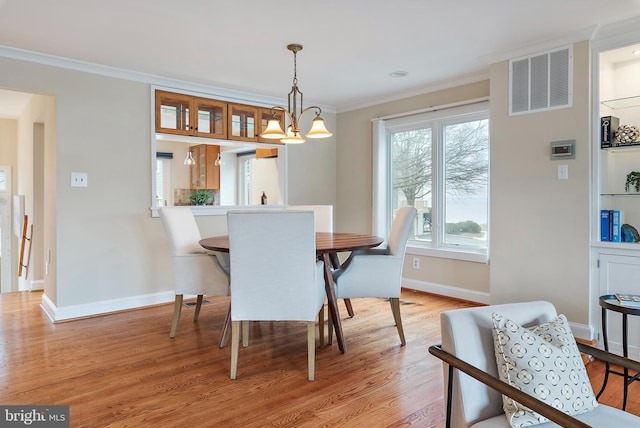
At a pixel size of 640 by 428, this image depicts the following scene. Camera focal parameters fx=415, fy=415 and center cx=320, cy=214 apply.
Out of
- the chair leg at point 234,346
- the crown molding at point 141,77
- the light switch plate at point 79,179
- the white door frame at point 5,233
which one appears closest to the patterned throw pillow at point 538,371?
the chair leg at point 234,346

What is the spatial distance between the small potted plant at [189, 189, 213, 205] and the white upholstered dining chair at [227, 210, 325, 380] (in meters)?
3.66

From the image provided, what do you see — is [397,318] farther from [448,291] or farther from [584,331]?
[448,291]

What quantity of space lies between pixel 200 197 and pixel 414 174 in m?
3.06

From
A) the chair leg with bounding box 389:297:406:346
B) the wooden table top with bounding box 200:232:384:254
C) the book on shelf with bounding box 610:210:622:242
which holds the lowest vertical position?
the chair leg with bounding box 389:297:406:346

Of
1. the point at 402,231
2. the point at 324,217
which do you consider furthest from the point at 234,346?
the point at 324,217

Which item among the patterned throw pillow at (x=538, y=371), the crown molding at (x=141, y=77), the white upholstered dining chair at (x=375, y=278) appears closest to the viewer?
the patterned throw pillow at (x=538, y=371)

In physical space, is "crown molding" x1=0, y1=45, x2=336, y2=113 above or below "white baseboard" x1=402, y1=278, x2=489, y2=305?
above

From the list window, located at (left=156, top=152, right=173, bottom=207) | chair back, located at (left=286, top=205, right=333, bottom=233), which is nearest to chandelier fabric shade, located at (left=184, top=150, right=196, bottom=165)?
window, located at (left=156, top=152, right=173, bottom=207)

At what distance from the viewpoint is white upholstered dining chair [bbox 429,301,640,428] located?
4.07ft

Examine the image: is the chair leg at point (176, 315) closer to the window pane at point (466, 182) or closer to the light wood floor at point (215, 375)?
the light wood floor at point (215, 375)

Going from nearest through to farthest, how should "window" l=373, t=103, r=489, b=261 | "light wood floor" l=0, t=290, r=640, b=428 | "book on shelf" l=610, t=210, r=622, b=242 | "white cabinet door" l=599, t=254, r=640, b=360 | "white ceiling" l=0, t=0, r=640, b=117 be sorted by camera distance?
1. "light wood floor" l=0, t=290, r=640, b=428
2. "white ceiling" l=0, t=0, r=640, b=117
3. "white cabinet door" l=599, t=254, r=640, b=360
4. "book on shelf" l=610, t=210, r=622, b=242
5. "window" l=373, t=103, r=489, b=261

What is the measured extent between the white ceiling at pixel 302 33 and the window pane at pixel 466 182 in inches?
22.4

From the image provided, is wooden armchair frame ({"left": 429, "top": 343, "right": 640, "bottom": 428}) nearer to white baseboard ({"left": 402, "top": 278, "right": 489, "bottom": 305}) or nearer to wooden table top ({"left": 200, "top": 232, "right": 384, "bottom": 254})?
wooden table top ({"left": 200, "top": 232, "right": 384, "bottom": 254})

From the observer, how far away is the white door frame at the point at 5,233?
597 cm
